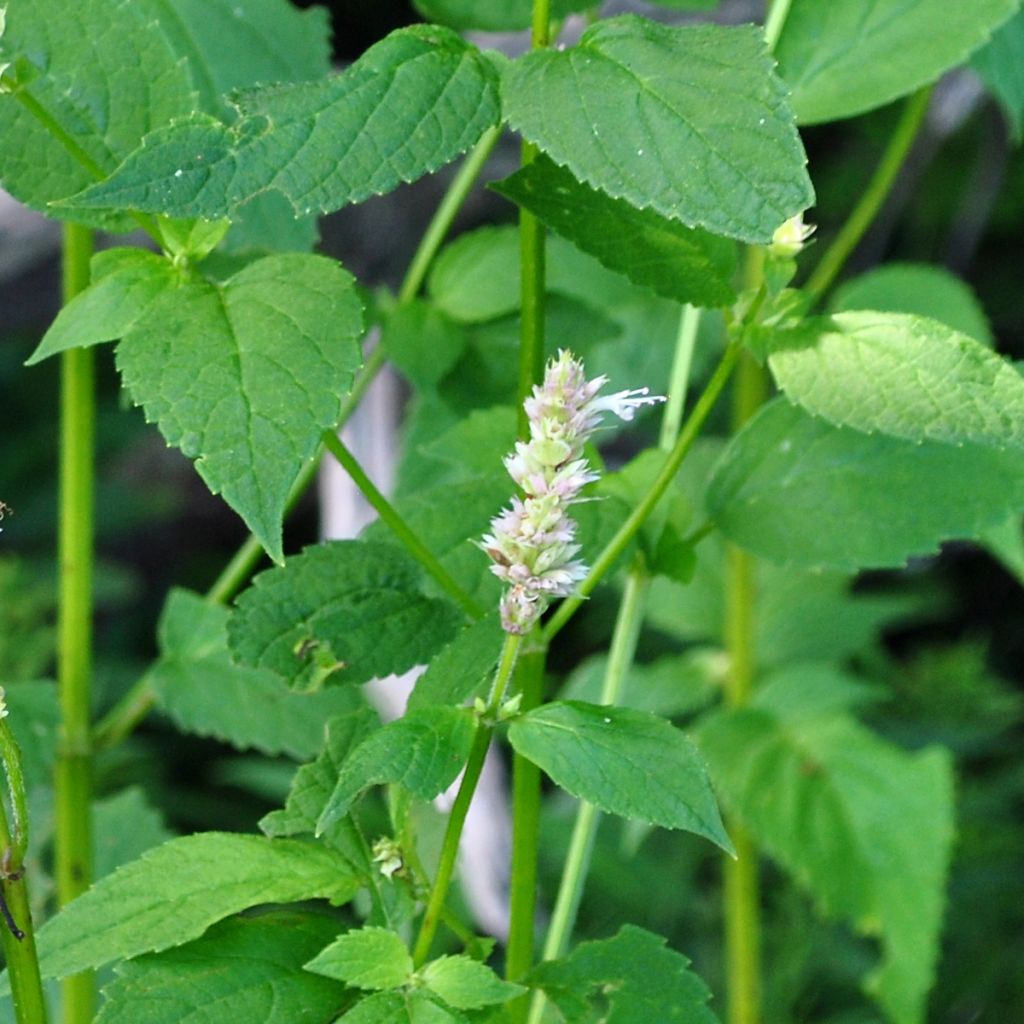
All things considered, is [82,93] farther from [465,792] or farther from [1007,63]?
[1007,63]

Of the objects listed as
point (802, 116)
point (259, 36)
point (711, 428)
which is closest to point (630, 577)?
point (802, 116)

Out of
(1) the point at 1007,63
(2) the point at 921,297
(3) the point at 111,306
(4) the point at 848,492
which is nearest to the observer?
(3) the point at 111,306

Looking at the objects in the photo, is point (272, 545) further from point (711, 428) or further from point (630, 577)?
point (711, 428)

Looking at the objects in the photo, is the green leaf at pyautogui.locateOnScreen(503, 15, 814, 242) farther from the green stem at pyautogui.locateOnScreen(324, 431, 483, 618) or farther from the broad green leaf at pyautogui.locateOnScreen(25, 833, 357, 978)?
the broad green leaf at pyautogui.locateOnScreen(25, 833, 357, 978)

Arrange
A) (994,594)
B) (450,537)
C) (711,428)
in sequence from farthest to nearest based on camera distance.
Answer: (994,594), (711,428), (450,537)

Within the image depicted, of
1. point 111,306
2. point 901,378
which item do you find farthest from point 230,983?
point 901,378

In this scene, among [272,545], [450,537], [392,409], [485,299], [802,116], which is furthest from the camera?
[392,409]
